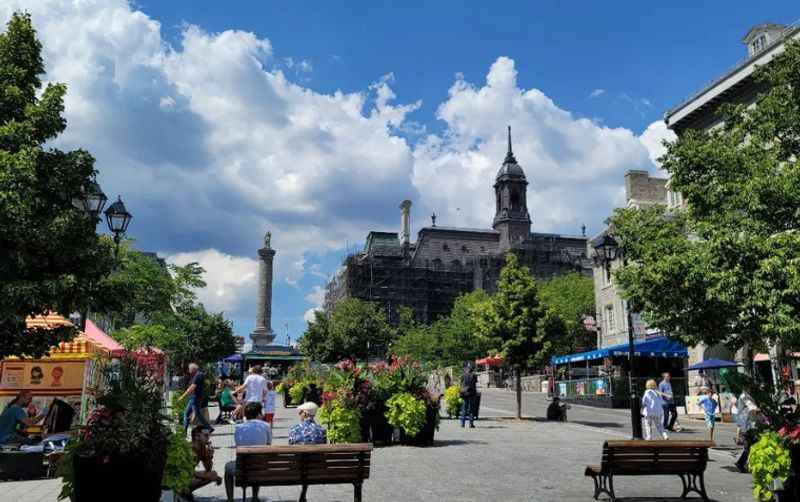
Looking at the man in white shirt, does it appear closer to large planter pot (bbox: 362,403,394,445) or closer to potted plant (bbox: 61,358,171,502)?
large planter pot (bbox: 362,403,394,445)

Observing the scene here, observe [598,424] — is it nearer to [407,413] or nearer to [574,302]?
[407,413]

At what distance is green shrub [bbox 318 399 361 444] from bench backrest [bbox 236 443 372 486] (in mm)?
5435

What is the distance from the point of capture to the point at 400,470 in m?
12.5

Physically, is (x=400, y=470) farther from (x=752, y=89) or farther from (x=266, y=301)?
(x=266, y=301)

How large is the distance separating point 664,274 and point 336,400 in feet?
24.6

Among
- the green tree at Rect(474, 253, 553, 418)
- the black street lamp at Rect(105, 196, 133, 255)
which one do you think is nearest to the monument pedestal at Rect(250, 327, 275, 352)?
the green tree at Rect(474, 253, 553, 418)

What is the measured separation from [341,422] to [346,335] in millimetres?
51591

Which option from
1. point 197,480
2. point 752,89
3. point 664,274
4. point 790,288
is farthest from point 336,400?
point 752,89

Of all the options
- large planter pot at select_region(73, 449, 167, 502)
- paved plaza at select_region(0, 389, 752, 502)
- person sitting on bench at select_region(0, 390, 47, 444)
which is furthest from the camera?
person sitting on bench at select_region(0, 390, 47, 444)

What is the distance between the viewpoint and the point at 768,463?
818 cm

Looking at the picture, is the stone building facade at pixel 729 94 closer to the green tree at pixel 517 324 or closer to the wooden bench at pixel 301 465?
the green tree at pixel 517 324

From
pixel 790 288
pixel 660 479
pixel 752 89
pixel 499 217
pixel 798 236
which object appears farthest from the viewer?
pixel 499 217

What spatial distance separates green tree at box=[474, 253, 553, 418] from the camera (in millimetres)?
25484

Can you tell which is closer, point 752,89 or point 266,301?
point 752,89
